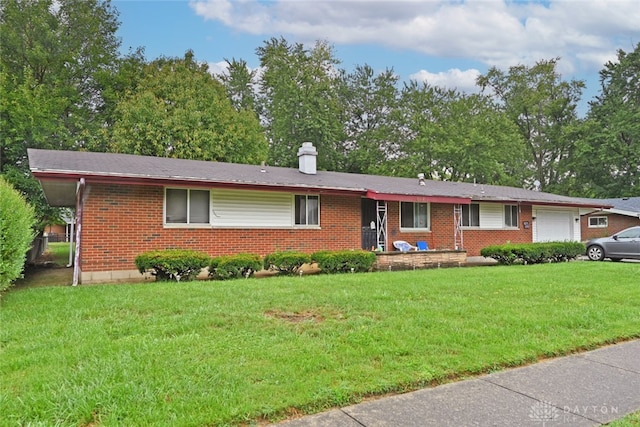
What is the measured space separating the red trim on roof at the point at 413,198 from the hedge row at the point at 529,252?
1956mm

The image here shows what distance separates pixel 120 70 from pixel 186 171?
18.6m

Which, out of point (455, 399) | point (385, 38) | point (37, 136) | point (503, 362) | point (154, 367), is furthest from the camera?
point (37, 136)

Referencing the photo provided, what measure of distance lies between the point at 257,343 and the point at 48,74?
2599 cm

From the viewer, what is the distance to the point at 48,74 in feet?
77.3

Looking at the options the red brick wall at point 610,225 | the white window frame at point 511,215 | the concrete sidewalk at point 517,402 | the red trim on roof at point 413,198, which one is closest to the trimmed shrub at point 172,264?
the red trim on roof at point 413,198

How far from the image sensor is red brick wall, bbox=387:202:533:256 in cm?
1484

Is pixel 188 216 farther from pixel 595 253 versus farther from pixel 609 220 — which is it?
pixel 609 220

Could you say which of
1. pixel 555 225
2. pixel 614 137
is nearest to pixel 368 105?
pixel 555 225

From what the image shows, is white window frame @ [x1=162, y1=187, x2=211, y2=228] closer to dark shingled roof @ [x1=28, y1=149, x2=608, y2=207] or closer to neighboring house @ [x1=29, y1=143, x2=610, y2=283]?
neighboring house @ [x1=29, y1=143, x2=610, y2=283]

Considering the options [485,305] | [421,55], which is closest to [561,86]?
[421,55]

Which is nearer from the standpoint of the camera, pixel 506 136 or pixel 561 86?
pixel 506 136

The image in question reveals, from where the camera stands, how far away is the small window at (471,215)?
16438mm

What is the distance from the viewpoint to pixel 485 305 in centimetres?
643

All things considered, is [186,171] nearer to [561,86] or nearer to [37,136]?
[37,136]
